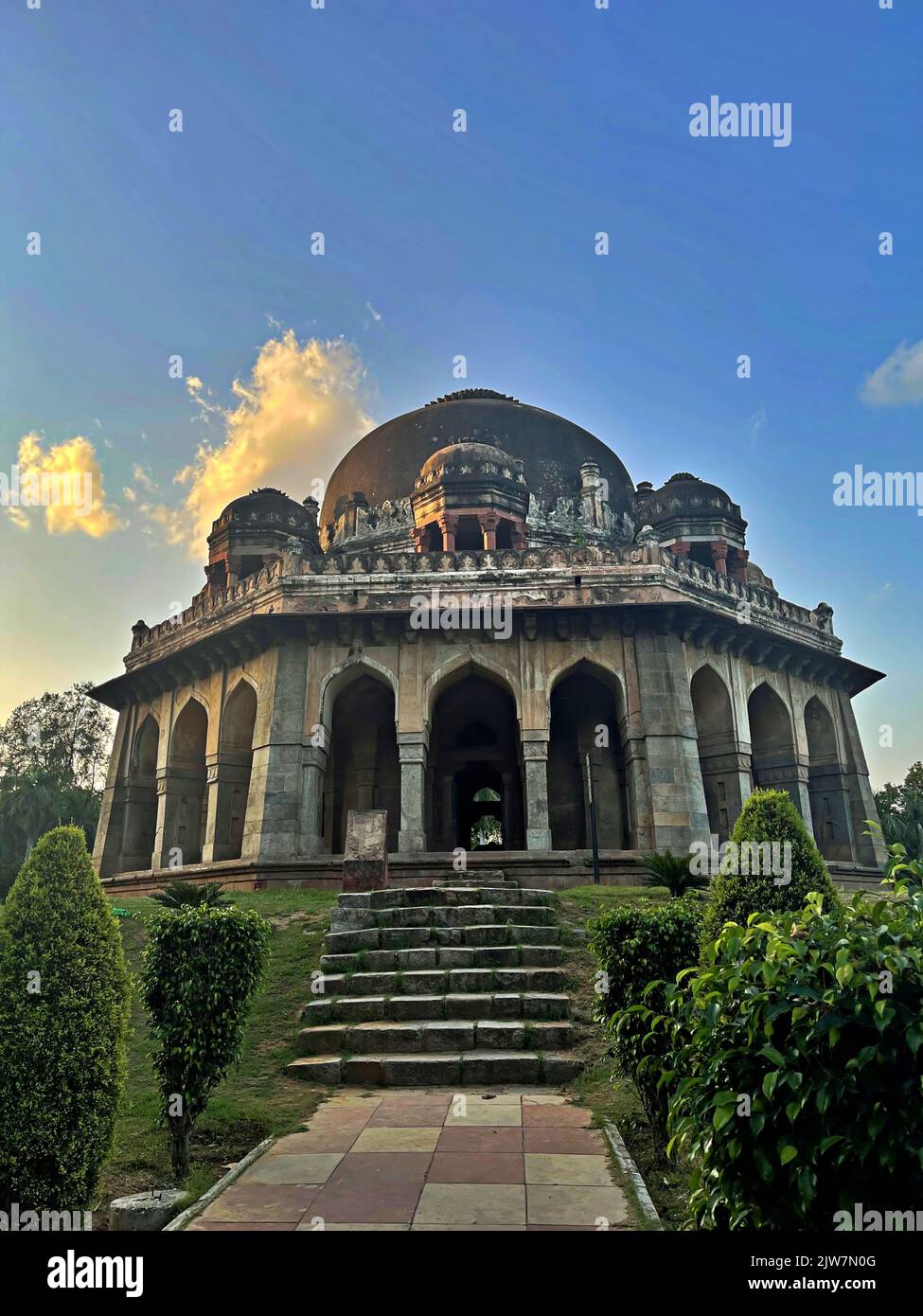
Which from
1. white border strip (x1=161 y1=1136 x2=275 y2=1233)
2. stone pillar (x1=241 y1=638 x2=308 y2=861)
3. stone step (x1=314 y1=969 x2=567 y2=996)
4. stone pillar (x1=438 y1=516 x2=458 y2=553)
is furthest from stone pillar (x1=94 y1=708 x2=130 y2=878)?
white border strip (x1=161 y1=1136 x2=275 y2=1233)

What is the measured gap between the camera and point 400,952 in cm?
871

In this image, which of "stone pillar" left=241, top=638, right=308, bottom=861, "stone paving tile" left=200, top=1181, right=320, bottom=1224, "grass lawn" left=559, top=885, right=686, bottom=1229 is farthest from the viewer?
"stone pillar" left=241, top=638, right=308, bottom=861

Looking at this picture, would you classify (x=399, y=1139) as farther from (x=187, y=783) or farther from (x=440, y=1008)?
(x=187, y=783)

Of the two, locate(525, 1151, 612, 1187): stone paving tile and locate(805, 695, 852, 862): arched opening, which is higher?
locate(805, 695, 852, 862): arched opening

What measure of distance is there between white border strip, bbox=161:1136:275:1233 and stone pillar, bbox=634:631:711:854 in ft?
40.4

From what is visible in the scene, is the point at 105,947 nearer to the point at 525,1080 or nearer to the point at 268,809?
the point at 525,1080

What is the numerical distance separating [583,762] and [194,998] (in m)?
15.5

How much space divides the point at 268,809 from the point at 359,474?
42.8 ft

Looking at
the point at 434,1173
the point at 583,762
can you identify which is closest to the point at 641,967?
the point at 434,1173

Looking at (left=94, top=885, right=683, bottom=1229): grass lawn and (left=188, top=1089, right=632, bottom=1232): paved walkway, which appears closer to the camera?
(left=188, top=1089, right=632, bottom=1232): paved walkway

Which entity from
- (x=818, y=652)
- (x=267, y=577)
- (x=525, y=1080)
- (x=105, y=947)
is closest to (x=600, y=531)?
(x=818, y=652)

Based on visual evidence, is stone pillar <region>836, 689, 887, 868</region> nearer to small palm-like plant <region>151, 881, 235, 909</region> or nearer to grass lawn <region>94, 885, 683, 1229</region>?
grass lawn <region>94, 885, 683, 1229</region>

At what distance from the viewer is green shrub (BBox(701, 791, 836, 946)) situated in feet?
23.1

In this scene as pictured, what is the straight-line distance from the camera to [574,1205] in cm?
412
